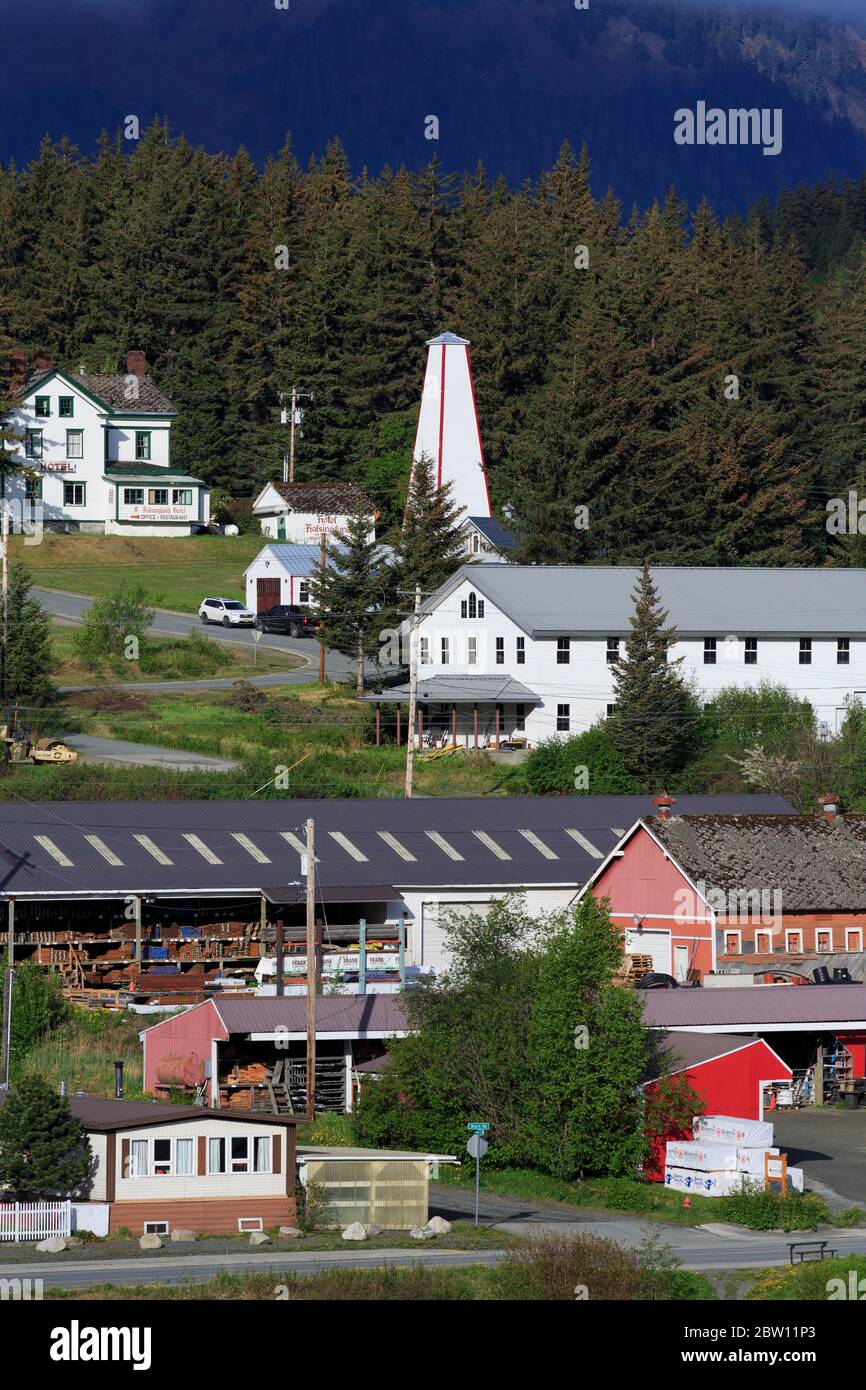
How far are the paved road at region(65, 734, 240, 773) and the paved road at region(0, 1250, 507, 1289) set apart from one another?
1418 inches

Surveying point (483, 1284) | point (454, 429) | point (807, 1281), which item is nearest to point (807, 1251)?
point (807, 1281)

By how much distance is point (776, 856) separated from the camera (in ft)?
205

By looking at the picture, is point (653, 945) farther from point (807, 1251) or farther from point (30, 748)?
point (807, 1251)

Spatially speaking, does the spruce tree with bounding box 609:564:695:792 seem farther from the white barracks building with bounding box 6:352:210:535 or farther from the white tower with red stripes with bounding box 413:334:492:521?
the white barracks building with bounding box 6:352:210:535

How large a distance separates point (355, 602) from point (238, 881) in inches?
997

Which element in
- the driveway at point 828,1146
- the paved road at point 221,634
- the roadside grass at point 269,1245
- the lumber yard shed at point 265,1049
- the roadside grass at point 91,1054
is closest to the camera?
the roadside grass at point 269,1245

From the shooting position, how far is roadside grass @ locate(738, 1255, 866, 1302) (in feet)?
107

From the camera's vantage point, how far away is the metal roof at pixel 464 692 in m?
79.8

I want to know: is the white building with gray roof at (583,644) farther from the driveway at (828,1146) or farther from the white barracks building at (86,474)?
the driveway at (828,1146)

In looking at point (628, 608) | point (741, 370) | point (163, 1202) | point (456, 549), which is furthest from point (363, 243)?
point (163, 1202)

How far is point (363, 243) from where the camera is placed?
126m

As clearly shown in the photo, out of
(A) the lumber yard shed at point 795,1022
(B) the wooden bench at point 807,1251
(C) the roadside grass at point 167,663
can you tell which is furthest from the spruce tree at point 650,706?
(B) the wooden bench at point 807,1251

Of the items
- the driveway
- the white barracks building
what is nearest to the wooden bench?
the driveway

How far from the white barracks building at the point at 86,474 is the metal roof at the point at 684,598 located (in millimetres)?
26224
